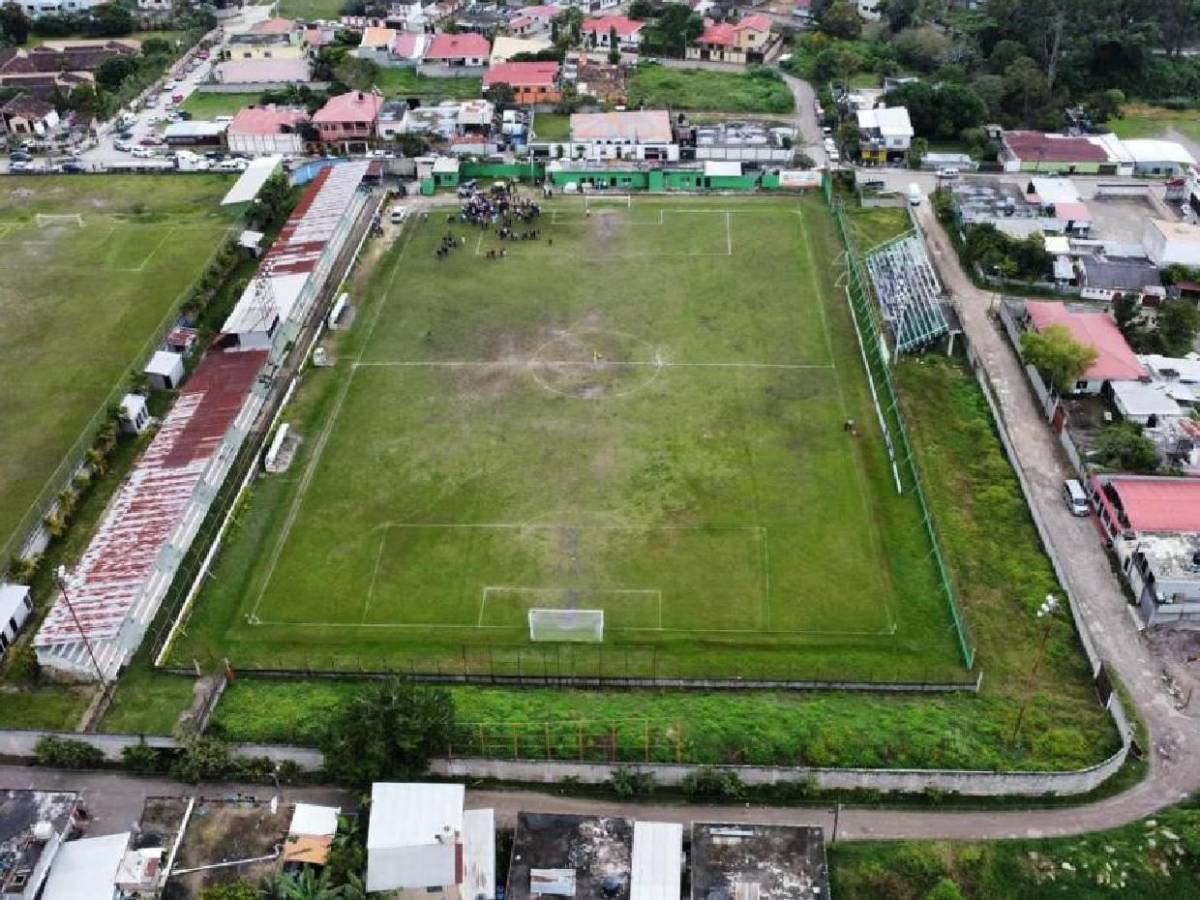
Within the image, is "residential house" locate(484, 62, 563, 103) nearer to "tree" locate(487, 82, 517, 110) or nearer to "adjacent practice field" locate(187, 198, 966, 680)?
"tree" locate(487, 82, 517, 110)

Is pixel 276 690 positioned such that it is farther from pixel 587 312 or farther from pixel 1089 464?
pixel 1089 464

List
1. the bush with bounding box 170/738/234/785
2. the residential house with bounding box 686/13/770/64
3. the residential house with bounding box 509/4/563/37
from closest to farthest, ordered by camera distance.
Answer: the bush with bounding box 170/738/234/785 → the residential house with bounding box 686/13/770/64 → the residential house with bounding box 509/4/563/37

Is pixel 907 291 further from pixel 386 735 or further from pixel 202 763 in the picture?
pixel 202 763

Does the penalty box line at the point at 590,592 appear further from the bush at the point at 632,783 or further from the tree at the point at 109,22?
the tree at the point at 109,22

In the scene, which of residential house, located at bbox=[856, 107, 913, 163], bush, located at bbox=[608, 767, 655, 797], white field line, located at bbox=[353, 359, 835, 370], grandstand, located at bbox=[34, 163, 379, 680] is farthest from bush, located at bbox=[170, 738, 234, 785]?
residential house, located at bbox=[856, 107, 913, 163]

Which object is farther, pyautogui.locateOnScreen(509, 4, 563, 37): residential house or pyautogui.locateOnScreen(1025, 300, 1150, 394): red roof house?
pyautogui.locateOnScreen(509, 4, 563, 37): residential house
